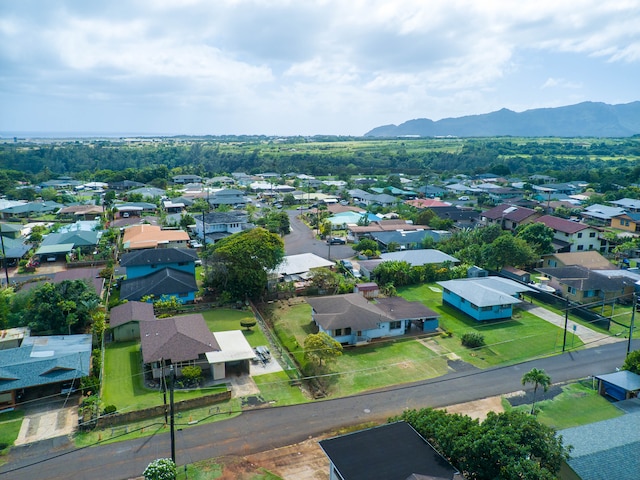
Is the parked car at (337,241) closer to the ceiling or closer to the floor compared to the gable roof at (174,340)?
closer to the floor

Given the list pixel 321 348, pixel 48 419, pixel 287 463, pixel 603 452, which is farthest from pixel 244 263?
→ pixel 603 452

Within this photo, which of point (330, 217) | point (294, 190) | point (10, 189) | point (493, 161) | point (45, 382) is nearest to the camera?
point (45, 382)

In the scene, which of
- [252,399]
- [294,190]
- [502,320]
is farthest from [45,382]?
[294,190]

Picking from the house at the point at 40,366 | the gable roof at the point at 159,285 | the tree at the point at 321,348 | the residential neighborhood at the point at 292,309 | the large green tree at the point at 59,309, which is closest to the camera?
the house at the point at 40,366

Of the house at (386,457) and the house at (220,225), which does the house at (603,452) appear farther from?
the house at (220,225)

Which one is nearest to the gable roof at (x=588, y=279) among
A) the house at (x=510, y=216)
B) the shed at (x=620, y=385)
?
the shed at (x=620, y=385)

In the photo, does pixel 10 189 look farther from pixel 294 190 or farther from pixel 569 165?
pixel 569 165
